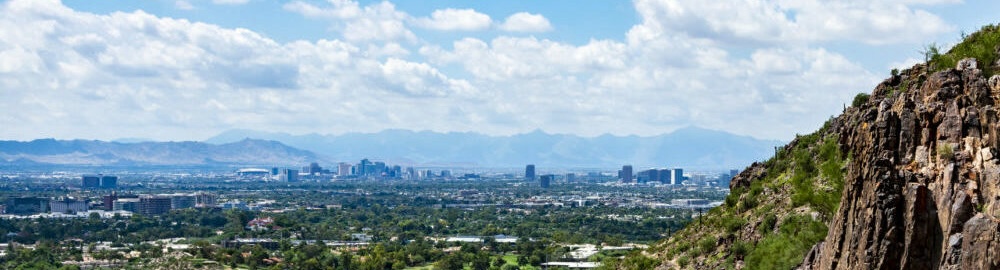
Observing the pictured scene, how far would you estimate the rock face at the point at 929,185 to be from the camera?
15594 mm

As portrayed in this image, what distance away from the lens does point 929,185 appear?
55.1ft

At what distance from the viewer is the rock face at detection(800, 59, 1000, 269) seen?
15.6 meters

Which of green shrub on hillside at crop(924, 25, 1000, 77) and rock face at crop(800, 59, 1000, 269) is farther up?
green shrub on hillside at crop(924, 25, 1000, 77)

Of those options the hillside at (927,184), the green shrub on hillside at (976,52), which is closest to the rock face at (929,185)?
the hillside at (927,184)

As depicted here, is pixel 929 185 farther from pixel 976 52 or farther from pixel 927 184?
pixel 976 52

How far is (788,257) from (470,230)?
131219 millimetres

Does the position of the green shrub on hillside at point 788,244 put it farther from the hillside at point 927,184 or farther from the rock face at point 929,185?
the rock face at point 929,185

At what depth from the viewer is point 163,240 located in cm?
14488

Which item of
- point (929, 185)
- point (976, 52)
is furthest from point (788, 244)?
point (929, 185)

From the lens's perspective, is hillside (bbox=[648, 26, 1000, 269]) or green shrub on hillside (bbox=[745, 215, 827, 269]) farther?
green shrub on hillside (bbox=[745, 215, 827, 269])

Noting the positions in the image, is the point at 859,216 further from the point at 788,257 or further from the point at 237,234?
the point at 237,234

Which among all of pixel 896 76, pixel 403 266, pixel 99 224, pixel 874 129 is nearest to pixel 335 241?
pixel 403 266

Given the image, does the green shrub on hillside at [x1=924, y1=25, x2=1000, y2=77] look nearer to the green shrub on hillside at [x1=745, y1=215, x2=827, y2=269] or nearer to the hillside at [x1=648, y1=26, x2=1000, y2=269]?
the hillside at [x1=648, y1=26, x2=1000, y2=269]

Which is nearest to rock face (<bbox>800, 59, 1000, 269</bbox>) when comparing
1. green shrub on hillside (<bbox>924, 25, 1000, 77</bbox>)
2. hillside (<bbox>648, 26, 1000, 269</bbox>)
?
hillside (<bbox>648, 26, 1000, 269</bbox>)
